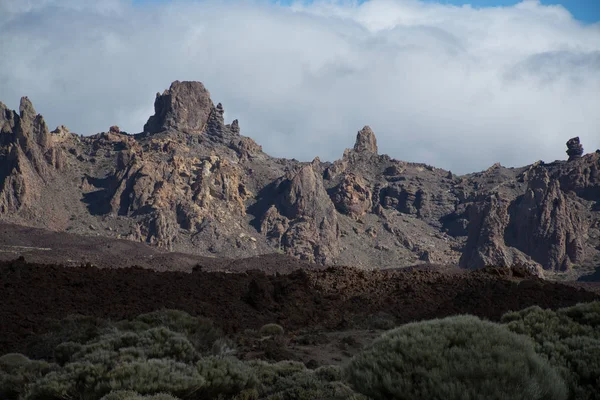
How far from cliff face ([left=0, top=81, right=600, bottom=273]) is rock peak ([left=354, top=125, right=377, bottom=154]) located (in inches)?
774

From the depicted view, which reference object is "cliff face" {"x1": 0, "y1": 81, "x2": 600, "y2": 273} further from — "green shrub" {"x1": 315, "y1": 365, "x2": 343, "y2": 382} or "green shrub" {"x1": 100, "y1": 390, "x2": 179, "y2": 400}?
"green shrub" {"x1": 100, "y1": 390, "x2": 179, "y2": 400}

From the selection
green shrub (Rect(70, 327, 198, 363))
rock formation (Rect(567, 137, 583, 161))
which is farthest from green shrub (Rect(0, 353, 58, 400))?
rock formation (Rect(567, 137, 583, 161))

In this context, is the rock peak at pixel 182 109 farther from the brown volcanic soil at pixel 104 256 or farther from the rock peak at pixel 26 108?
the brown volcanic soil at pixel 104 256

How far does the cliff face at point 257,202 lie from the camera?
124 meters

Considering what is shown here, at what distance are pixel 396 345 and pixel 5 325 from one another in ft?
52.6

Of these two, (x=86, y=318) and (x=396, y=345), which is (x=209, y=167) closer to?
(x=86, y=318)

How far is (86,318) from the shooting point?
21.3 metres

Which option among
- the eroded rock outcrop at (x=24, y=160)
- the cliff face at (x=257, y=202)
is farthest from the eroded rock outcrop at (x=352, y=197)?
the eroded rock outcrop at (x=24, y=160)

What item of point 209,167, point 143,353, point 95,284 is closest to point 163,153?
point 209,167

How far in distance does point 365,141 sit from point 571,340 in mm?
183802

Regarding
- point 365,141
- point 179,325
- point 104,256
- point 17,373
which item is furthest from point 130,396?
point 365,141

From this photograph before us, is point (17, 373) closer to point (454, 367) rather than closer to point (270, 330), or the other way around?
point (454, 367)

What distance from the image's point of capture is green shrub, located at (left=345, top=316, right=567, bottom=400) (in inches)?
351

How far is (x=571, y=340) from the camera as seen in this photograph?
39.0ft
